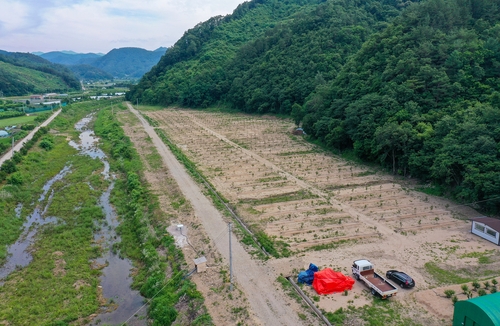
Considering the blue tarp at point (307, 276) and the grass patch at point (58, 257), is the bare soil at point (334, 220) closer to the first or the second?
the blue tarp at point (307, 276)

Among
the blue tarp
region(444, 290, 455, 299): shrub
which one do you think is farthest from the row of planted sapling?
region(444, 290, 455, 299): shrub

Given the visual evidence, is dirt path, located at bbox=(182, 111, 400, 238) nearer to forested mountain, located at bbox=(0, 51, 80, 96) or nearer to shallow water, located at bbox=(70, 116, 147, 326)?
shallow water, located at bbox=(70, 116, 147, 326)

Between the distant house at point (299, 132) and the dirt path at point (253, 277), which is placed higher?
the distant house at point (299, 132)

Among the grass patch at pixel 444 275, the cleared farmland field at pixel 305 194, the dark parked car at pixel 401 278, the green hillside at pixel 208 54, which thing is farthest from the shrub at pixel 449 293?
the green hillside at pixel 208 54

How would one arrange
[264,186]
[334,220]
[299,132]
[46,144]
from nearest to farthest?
[334,220] < [264,186] < [46,144] < [299,132]

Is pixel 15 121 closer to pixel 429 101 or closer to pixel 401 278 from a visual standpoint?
pixel 429 101

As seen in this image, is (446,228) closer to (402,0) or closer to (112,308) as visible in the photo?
(112,308)

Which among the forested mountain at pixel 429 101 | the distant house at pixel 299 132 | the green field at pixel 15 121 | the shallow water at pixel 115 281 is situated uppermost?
the forested mountain at pixel 429 101

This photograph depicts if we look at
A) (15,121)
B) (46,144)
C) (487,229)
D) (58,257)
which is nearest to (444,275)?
(487,229)
